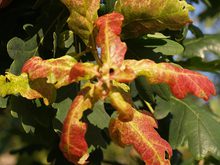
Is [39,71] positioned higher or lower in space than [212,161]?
higher

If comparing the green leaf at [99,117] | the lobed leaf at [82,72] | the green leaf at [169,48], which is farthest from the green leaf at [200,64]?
the lobed leaf at [82,72]

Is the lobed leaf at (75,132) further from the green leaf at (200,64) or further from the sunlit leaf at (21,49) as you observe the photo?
the green leaf at (200,64)

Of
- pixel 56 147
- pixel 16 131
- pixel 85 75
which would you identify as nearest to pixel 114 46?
pixel 85 75

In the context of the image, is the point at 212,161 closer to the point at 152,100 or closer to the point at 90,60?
the point at 152,100

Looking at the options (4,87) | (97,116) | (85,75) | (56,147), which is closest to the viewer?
(85,75)

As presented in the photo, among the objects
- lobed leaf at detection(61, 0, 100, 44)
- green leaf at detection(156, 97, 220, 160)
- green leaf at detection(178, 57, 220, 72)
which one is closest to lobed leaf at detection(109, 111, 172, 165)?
lobed leaf at detection(61, 0, 100, 44)

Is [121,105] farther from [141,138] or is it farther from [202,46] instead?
[202,46]

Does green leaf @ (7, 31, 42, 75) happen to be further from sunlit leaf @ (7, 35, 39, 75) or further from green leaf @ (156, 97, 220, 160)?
green leaf @ (156, 97, 220, 160)
